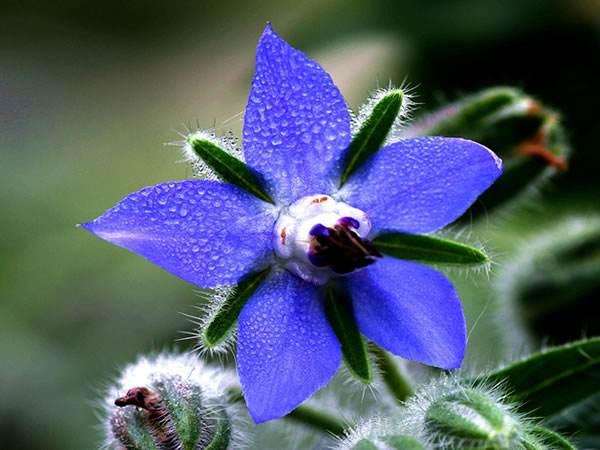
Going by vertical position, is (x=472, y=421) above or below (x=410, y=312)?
below

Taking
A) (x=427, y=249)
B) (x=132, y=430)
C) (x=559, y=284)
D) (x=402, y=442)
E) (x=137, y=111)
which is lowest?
(x=132, y=430)

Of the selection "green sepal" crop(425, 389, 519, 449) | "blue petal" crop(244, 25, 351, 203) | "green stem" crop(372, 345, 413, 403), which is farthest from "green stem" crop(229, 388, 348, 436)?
"blue petal" crop(244, 25, 351, 203)

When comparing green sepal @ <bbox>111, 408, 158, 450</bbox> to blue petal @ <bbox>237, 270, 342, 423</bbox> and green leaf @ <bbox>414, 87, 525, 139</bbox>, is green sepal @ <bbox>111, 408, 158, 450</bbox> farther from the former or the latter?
green leaf @ <bbox>414, 87, 525, 139</bbox>

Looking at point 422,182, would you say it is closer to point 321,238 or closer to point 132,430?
point 321,238

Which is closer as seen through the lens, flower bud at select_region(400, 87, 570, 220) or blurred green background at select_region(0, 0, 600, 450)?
flower bud at select_region(400, 87, 570, 220)

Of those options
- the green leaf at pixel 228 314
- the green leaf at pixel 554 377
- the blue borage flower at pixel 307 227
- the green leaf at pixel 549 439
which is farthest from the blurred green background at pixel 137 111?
the green leaf at pixel 228 314

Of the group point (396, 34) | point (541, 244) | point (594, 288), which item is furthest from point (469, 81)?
point (594, 288)

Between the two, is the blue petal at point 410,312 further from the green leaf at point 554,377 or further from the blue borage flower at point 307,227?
the green leaf at point 554,377

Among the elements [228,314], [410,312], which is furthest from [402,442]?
[228,314]
